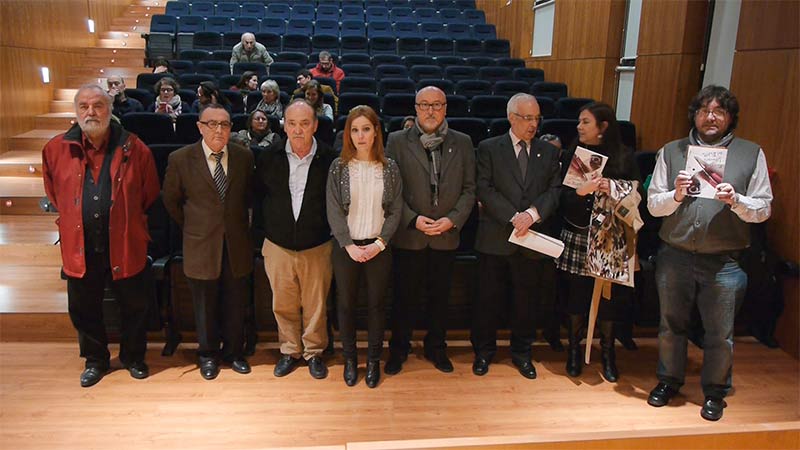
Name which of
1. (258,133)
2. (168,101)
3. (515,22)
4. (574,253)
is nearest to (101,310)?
(258,133)

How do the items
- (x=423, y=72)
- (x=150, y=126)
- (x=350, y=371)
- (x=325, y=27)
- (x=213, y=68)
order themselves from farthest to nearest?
(x=325, y=27) < (x=423, y=72) < (x=213, y=68) < (x=150, y=126) < (x=350, y=371)

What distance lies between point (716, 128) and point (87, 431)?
248 centimetres

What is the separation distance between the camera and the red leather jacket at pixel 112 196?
227 centimetres

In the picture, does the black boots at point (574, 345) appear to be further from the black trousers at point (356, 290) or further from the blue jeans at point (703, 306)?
the black trousers at point (356, 290)

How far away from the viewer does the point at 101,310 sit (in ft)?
8.08

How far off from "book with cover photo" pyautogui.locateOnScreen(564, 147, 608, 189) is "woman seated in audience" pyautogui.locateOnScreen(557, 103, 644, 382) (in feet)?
0.08

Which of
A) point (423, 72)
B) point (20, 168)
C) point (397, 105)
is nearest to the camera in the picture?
point (20, 168)

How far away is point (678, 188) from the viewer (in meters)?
2.10

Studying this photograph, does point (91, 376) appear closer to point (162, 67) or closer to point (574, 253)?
point (574, 253)

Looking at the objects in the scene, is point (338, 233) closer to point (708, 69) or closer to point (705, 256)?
point (705, 256)

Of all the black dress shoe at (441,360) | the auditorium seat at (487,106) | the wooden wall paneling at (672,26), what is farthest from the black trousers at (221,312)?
the wooden wall paneling at (672,26)

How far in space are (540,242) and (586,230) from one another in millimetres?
236

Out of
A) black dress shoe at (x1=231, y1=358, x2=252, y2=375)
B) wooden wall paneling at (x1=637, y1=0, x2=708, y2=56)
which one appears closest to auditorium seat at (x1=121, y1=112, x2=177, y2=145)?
black dress shoe at (x1=231, y1=358, x2=252, y2=375)

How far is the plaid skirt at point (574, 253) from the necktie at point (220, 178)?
4.62 ft
